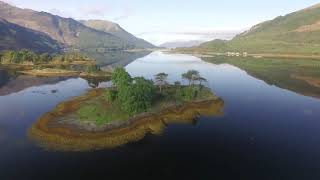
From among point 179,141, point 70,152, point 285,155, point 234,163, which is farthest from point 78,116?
point 285,155

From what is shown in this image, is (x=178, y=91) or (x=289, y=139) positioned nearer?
(x=289, y=139)

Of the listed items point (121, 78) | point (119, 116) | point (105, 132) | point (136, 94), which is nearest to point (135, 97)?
point (136, 94)

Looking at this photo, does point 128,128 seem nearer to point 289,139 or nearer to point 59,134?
point 59,134

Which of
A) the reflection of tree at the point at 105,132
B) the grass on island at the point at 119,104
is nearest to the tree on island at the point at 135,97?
the grass on island at the point at 119,104

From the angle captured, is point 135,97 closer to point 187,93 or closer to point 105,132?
point 105,132

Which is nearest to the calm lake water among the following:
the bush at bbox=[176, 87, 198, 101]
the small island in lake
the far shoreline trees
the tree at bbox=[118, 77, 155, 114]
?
the small island in lake

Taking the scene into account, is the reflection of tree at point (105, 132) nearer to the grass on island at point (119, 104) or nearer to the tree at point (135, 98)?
the tree at point (135, 98)

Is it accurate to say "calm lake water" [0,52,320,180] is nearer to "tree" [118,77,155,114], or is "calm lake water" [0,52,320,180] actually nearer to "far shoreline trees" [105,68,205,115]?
"tree" [118,77,155,114]
